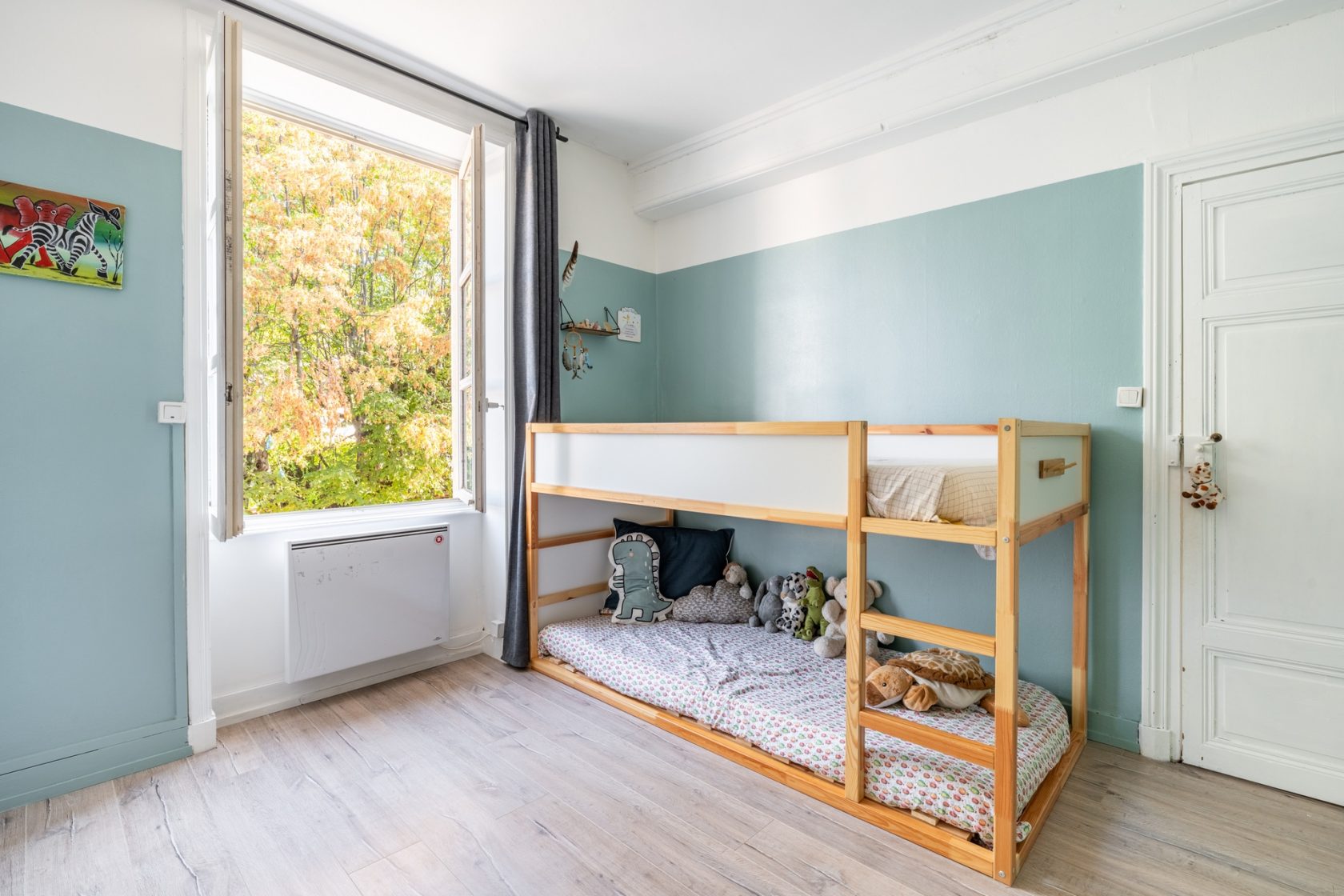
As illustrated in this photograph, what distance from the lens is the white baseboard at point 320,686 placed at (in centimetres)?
225

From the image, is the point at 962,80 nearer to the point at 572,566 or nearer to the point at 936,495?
the point at 936,495

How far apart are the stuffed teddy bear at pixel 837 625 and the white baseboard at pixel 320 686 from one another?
62.4 inches

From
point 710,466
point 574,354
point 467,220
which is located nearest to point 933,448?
point 710,466

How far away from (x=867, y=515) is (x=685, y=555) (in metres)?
1.43

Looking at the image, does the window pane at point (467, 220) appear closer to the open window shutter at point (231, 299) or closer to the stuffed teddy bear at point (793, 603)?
the open window shutter at point (231, 299)

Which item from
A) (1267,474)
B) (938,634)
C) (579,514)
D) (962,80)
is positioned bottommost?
(938,634)

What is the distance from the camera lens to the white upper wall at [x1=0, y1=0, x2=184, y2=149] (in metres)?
1.78

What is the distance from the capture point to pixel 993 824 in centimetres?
148

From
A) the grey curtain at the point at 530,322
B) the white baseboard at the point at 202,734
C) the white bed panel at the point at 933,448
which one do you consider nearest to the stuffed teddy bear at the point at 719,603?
the grey curtain at the point at 530,322

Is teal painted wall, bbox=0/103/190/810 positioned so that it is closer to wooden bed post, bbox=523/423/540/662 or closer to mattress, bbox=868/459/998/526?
wooden bed post, bbox=523/423/540/662

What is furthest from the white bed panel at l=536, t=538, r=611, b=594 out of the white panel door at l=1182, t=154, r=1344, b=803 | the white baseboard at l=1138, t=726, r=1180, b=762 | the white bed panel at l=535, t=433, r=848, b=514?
the white panel door at l=1182, t=154, r=1344, b=803

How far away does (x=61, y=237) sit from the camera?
1806mm

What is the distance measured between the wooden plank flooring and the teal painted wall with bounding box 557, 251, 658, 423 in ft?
5.19

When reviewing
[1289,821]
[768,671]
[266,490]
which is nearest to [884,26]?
[768,671]
